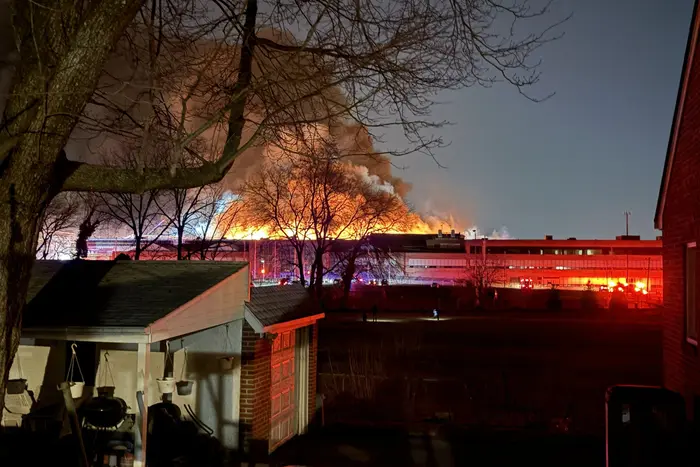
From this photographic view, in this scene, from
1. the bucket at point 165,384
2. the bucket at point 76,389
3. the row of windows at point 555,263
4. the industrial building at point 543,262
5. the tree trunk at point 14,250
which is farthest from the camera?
the row of windows at point 555,263

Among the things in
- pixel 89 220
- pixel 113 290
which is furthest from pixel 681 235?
pixel 89 220

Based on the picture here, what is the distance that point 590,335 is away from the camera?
33312mm

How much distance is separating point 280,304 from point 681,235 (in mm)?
6413

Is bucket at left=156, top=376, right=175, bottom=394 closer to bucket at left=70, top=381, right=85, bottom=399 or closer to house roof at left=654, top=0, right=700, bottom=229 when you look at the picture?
bucket at left=70, top=381, right=85, bottom=399

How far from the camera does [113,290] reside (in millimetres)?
8797

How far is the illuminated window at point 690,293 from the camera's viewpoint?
9.72m

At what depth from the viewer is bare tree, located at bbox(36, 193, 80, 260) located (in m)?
33.0

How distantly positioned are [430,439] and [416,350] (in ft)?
46.9

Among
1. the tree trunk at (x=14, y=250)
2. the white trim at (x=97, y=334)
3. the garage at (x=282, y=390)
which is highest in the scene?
the tree trunk at (x=14, y=250)

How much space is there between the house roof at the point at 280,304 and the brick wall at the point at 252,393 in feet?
1.04

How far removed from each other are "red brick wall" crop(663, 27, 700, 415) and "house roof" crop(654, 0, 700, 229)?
138 millimetres

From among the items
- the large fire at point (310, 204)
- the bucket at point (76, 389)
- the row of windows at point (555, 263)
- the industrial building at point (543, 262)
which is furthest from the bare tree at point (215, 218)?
the row of windows at point (555, 263)

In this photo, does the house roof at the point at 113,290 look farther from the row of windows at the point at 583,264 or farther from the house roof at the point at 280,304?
the row of windows at the point at 583,264

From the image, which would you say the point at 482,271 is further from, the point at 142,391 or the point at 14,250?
the point at 14,250
